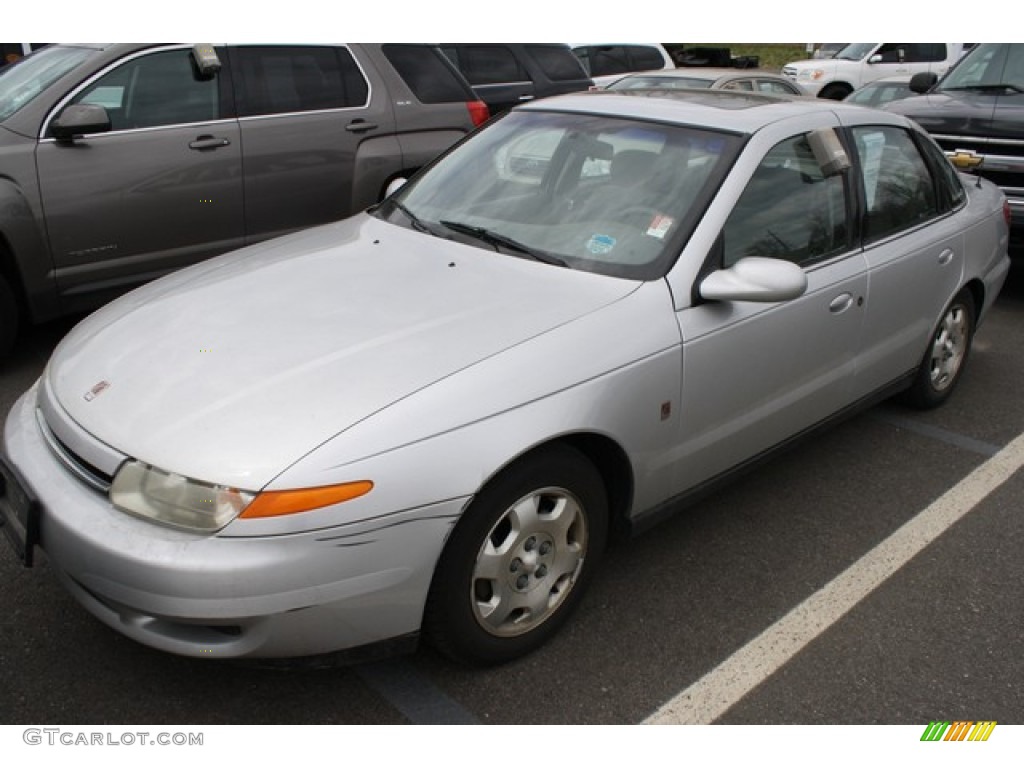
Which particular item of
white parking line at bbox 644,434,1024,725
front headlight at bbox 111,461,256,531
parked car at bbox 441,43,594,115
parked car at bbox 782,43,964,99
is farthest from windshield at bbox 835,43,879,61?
front headlight at bbox 111,461,256,531

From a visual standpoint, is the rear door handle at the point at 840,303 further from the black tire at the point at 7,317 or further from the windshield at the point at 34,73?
the windshield at the point at 34,73

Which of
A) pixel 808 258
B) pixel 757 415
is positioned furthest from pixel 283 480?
pixel 808 258

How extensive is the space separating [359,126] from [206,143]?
103 cm

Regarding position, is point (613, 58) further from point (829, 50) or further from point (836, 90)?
point (829, 50)

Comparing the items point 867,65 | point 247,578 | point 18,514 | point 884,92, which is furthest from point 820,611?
point 867,65

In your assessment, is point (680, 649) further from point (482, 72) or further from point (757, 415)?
point (482, 72)

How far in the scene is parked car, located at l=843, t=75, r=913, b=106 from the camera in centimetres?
1171

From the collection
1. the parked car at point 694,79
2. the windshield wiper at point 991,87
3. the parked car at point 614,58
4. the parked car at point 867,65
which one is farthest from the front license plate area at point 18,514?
the parked car at point 867,65

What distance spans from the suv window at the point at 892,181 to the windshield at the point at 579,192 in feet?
2.86

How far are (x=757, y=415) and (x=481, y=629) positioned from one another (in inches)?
52.5

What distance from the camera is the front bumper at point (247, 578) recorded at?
2211 mm

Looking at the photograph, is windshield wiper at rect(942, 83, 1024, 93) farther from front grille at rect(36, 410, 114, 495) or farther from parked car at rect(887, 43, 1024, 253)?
front grille at rect(36, 410, 114, 495)

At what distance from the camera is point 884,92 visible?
11859mm

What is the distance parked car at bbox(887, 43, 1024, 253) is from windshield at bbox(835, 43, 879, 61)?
12201 millimetres
